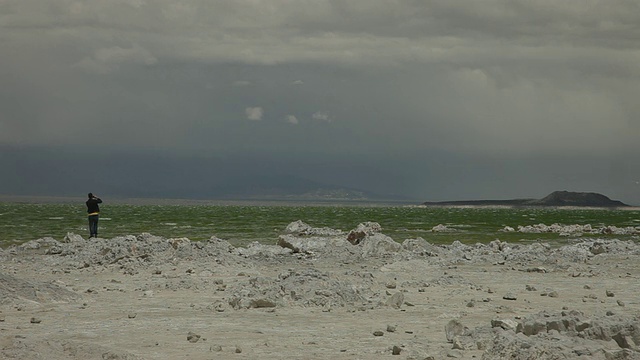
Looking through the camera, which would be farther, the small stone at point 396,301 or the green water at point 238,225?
the green water at point 238,225

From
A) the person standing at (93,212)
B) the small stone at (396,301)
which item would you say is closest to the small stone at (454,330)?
the small stone at (396,301)

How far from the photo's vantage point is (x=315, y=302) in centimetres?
1529

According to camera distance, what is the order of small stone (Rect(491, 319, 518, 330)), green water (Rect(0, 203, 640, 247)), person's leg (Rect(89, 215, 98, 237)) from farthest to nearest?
green water (Rect(0, 203, 640, 247))
person's leg (Rect(89, 215, 98, 237))
small stone (Rect(491, 319, 518, 330))

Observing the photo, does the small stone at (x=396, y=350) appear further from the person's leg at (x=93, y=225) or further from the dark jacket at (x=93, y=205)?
the person's leg at (x=93, y=225)

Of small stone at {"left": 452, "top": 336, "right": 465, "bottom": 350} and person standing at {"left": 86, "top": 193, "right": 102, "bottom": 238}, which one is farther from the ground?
person standing at {"left": 86, "top": 193, "right": 102, "bottom": 238}

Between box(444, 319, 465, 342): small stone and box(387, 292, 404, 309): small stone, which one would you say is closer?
box(444, 319, 465, 342): small stone

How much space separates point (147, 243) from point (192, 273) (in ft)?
19.0

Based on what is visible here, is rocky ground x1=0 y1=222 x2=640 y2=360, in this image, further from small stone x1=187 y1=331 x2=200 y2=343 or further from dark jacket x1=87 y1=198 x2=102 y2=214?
dark jacket x1=87 y1=198 x2=102 y2=214

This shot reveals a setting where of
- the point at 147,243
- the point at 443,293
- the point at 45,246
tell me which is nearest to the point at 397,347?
the point at 443,293

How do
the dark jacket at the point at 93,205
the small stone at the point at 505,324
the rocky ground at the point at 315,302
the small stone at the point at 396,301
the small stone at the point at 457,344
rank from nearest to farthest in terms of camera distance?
the rocky ground at the point at 315,302, the small stone at the point at 457,344, the small stone at the point at 505,324, the small stone at the point at 396,301, the dark jacket at the point at 93,205

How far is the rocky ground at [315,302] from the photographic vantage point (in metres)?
10.6

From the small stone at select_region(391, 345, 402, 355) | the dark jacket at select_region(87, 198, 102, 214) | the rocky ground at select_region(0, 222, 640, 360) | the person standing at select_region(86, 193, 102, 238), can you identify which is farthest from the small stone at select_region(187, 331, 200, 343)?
the person standing at select_region(86, 193, 102, 238)

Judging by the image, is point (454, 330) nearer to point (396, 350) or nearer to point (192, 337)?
point (396, 350)

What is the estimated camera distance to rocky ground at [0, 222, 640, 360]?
1060 cm
